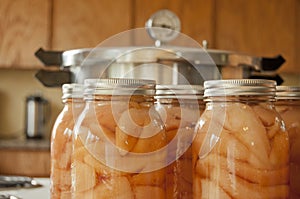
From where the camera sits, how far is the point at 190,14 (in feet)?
9.36

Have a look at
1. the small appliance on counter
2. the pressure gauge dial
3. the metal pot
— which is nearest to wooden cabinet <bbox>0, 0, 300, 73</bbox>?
the small appliance on counter

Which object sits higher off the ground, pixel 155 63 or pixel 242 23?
pixel 242 23

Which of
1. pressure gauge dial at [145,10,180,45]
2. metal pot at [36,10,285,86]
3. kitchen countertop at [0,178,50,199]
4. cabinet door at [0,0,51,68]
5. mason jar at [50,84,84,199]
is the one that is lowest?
kitchen countertop at [0,178,50,199]

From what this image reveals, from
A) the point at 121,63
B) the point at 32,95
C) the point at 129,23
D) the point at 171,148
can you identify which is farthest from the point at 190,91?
the point at 32,95

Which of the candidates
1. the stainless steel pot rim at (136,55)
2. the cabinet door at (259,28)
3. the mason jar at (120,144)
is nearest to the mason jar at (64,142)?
the mason jar at (120,144)

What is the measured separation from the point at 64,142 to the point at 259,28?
98.8 inches

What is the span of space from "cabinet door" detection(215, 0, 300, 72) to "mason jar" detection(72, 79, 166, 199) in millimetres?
2463

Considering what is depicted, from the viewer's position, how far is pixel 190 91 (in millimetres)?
516

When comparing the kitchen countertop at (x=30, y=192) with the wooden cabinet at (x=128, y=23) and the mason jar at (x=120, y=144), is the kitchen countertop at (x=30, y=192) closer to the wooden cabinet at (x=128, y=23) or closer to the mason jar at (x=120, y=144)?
the mason jar at (x=120, y=144)

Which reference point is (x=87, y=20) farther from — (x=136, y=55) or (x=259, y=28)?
(x=136, y=55)

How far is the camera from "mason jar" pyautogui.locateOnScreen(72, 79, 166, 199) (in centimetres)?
43

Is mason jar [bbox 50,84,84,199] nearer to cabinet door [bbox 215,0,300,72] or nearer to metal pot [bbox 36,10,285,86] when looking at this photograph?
metal pot [bbox 36,10,285,86]

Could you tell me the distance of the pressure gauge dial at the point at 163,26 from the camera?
1451mm

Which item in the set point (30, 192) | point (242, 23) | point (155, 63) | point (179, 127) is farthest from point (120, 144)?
point (242, 23)
